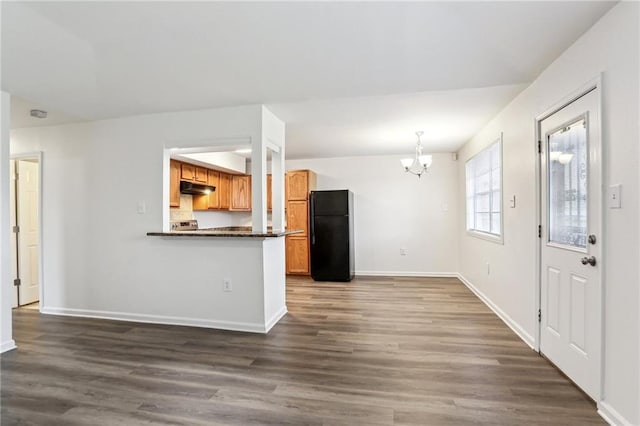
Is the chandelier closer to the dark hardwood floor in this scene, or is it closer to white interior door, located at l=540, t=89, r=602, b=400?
white interior door, located at l=540, t=89, r=602, b=400

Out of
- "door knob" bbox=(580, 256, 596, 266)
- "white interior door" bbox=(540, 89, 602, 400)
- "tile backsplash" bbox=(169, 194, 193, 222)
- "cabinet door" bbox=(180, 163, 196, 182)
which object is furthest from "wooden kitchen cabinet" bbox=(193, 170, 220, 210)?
"door knob" bbox=(580, 256, 596, 266)

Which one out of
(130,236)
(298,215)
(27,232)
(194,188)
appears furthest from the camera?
(298,215)

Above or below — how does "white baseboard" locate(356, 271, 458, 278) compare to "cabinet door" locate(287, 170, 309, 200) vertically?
below

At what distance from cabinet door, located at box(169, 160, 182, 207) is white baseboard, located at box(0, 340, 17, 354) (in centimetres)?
240

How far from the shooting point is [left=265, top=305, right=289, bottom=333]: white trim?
3.10 meters

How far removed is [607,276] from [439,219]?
3.93 m

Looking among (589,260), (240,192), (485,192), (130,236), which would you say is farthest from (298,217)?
(589,260)

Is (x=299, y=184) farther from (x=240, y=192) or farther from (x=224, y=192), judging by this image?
(x=224, y=192)

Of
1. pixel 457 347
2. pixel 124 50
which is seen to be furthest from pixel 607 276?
pixel 124 50

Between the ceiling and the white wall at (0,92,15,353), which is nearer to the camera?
the ceiling

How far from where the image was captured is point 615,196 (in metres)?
1.67

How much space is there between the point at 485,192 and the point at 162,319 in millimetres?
4230

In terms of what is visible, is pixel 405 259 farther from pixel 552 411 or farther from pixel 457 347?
pixel 552 411

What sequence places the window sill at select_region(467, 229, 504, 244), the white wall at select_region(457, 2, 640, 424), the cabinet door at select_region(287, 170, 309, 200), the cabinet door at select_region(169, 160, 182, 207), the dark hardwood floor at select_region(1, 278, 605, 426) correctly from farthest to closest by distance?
the cabinet door at select_region(287, 170, 309, 200), the cabinet door at select_region(169, 160, 182, 207), the window sill at select_region(467, 229, 504, 244), the dark hardwood floor at select_region(1, 278, 605, 426), the white wall at select_region(457, 2, 640, 424)
